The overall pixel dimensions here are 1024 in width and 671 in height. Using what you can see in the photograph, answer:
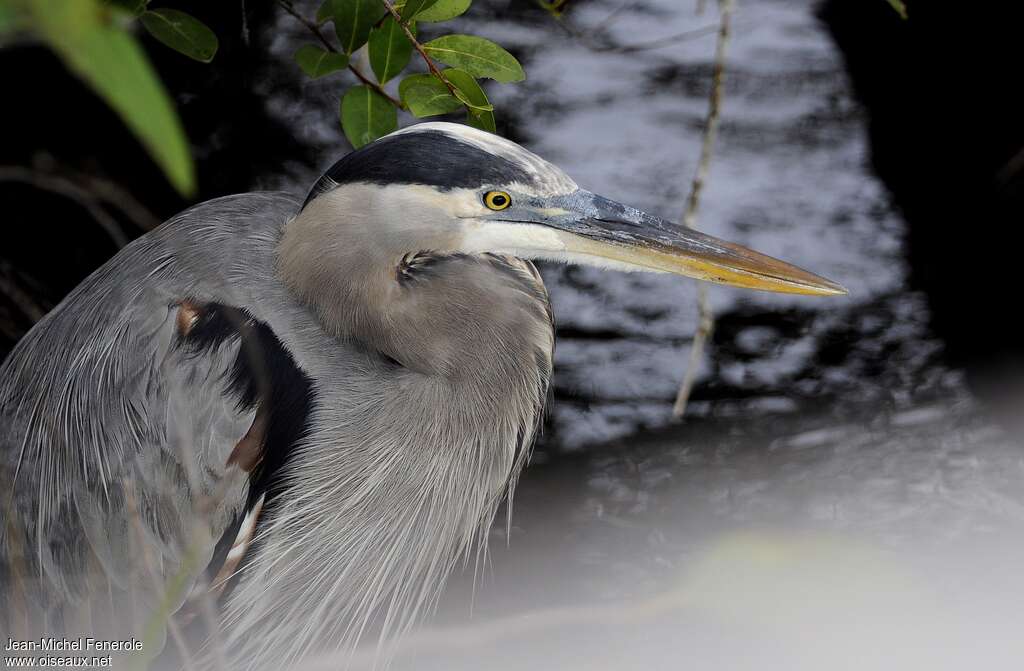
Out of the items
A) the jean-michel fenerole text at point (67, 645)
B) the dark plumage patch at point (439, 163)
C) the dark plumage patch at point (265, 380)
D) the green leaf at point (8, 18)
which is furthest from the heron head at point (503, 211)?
the green leaf at point (8, 18)

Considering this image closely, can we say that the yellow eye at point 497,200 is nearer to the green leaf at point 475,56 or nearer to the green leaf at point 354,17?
the green leaf at point 475,56

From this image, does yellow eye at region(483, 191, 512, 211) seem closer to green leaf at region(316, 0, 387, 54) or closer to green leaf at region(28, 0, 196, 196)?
green leaf at region(316, 0, 387, 54)

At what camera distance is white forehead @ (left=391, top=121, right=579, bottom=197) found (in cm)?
140

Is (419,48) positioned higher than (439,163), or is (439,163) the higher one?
(419,48)

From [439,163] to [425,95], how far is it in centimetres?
15

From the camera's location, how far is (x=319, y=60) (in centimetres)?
153

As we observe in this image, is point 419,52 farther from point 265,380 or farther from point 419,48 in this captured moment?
point 265,380

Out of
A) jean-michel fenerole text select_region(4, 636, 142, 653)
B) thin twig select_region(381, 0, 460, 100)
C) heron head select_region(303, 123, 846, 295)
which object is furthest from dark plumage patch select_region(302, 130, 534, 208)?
jean-michel fenerole text select_region(4, 636, 142, 653)

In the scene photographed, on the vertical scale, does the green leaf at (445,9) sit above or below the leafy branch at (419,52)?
above

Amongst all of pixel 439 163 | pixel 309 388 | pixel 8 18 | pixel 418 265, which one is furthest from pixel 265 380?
pixel 8 18

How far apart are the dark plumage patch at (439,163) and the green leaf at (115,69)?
90 centimetres

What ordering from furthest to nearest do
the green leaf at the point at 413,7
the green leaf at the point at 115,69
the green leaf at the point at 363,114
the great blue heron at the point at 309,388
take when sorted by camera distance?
the green leaf at the point at 363,114
the great blue heron at the point at 309,388
the green leaf at the point at 413,7
the green leaf at the point at 115,69

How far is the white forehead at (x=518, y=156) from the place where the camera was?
4.58ft

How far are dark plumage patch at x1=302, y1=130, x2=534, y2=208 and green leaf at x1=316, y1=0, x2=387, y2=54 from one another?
0.17m
